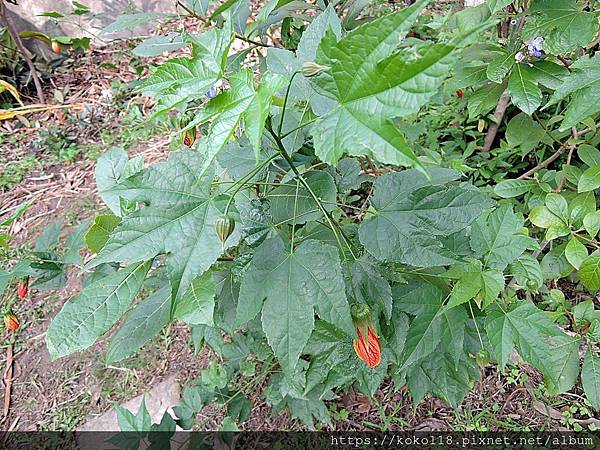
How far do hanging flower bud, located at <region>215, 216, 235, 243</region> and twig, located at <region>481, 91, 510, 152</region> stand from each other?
1.42 meters

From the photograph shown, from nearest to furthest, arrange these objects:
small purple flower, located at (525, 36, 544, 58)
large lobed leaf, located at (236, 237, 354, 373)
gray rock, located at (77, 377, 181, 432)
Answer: large lobed leaf, located at (236, 237, 354, 373) < small purple flower, located at (525, 36, 544, 58) < gray rock, located at (77, 377, 181, 432)

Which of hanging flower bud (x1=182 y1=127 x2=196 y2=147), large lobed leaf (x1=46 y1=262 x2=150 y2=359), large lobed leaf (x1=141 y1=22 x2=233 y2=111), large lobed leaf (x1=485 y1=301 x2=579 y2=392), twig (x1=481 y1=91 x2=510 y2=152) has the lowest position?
twig (x1=481 y1=91 x2=510 y2=152)

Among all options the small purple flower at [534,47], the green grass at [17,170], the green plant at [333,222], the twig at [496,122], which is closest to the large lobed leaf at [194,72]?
the green plant at [333,222]

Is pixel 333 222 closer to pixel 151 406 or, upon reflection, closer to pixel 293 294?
pixel 293 294

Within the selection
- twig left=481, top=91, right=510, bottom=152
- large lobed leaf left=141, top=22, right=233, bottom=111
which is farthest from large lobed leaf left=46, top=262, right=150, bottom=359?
twig left=481, top=91, right=510, bottom=152

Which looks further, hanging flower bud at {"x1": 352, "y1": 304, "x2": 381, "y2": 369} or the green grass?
the green grass

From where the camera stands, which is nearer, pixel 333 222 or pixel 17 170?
pixel 333 222

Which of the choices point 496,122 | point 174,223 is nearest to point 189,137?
point 174,223

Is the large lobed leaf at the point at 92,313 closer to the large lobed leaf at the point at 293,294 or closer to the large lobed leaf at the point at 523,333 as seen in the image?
the large lobed leaf at the point at 293,294

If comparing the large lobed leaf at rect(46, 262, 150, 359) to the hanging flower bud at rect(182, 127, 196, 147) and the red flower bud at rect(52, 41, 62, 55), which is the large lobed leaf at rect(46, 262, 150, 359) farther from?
the red flower bud at rect(52, 41, 62, 55)

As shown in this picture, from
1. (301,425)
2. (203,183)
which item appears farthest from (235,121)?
(301,425)

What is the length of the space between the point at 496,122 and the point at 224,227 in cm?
151

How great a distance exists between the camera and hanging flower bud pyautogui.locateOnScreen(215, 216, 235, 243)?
2.46 ft

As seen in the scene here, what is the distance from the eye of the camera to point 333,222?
0.95m
